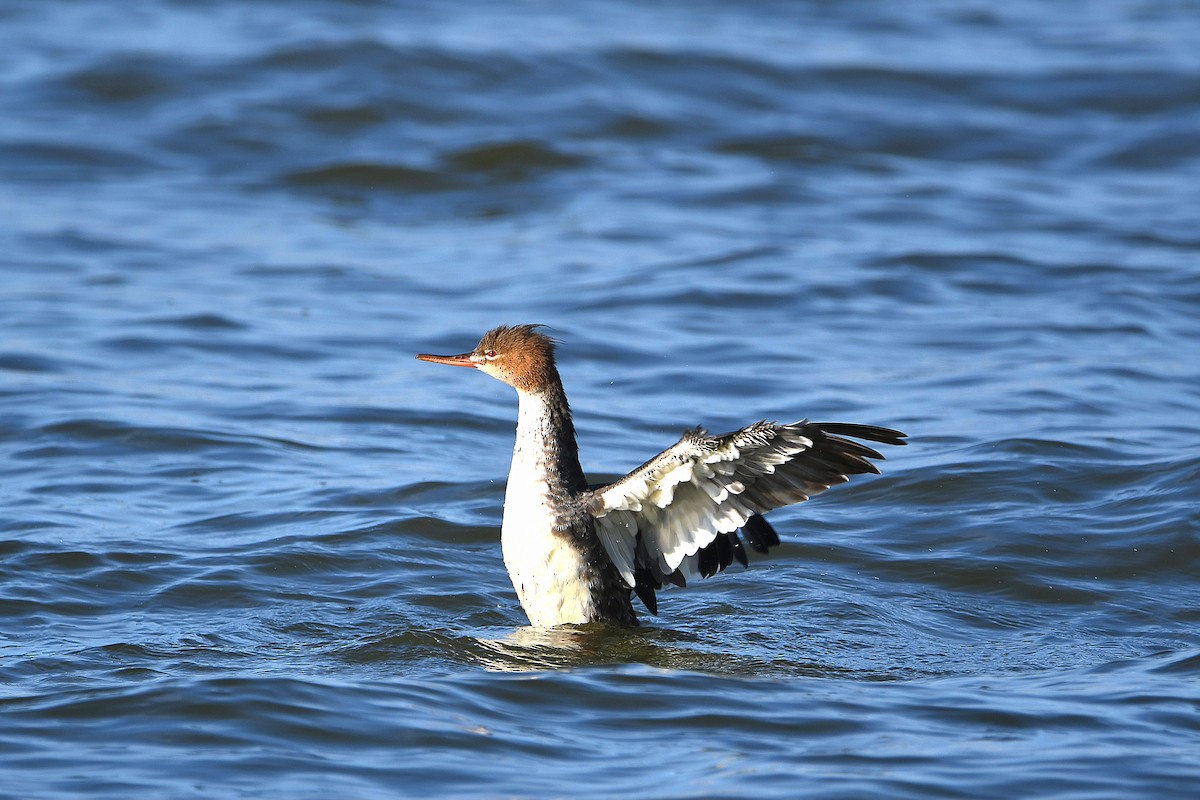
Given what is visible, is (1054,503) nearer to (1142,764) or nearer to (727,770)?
(1142,764)

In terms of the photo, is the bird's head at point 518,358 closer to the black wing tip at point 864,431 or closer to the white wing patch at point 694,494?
the white wing patch at point 694,494

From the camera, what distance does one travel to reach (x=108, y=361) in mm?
10734

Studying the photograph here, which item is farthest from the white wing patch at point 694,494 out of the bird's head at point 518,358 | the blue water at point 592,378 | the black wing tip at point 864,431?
the bird's head at point 518,358

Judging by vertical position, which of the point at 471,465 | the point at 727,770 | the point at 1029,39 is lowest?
the point at 727,770

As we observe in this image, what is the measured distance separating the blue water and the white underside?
161 mm

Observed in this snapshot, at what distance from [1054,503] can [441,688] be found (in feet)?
A: 13.1

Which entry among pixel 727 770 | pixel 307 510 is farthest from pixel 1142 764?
pixel 307 510

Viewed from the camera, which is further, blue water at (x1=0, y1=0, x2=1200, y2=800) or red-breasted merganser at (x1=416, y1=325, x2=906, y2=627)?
red-breasted merganser at (x1=416, y1=325, x2=906, y2=627)

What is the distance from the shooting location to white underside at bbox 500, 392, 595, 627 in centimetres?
657

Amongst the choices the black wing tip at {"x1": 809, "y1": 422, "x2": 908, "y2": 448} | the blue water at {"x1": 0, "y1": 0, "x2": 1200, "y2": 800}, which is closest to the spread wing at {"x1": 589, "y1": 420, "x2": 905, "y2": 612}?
the black wing tip at {"x1": 809, "y1": 422, "x2": 908, "y2": 448}

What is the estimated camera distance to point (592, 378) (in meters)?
10.8

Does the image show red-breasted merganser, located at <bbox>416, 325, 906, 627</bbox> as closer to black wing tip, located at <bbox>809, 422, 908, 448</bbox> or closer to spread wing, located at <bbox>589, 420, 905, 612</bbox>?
spread wing, located at <bbox>589, 420, 905, 612</bbox>

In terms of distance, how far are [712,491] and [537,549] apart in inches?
30.7

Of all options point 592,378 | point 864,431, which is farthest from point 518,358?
point 592,378
